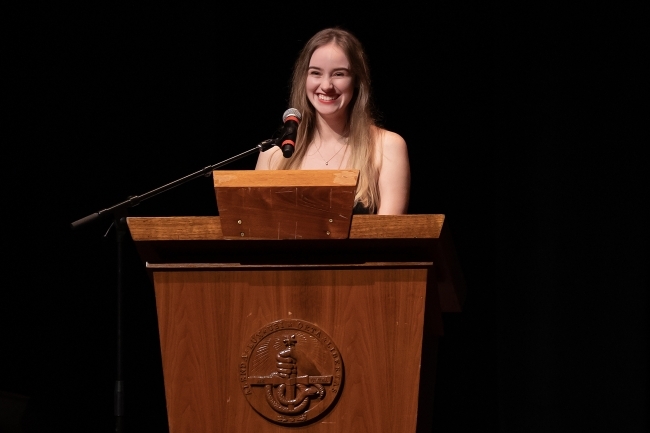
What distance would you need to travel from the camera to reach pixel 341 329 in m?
2.01

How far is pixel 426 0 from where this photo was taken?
3865 mm

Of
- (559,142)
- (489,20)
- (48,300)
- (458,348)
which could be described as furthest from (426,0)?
(48,300)

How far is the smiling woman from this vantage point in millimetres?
2941

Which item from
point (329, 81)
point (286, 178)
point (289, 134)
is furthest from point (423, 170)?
point (286, 178)

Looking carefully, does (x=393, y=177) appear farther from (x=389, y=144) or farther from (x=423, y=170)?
(x=423, y=170)

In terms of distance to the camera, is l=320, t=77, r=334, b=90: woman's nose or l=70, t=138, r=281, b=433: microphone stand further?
l=320, t=77, r=334, b=90: woman's nose

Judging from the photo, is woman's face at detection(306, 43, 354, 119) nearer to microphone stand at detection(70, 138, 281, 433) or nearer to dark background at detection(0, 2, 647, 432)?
microphone stand at detection(70, 138, 281, 433)

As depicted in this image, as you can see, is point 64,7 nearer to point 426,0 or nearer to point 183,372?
point 426,0

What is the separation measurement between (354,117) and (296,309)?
3.70 ft

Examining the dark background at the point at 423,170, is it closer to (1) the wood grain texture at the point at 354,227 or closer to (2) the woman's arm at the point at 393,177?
(2) the woman's arm at the point at 393,177

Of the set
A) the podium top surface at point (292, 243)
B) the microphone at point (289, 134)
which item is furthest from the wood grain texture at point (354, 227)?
the microphone at point (289, 134)

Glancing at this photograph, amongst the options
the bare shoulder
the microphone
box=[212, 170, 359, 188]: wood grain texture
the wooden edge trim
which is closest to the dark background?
the bare shoulder

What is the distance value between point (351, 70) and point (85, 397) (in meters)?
1.82

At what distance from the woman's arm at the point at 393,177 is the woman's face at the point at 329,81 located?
177 millimetres
